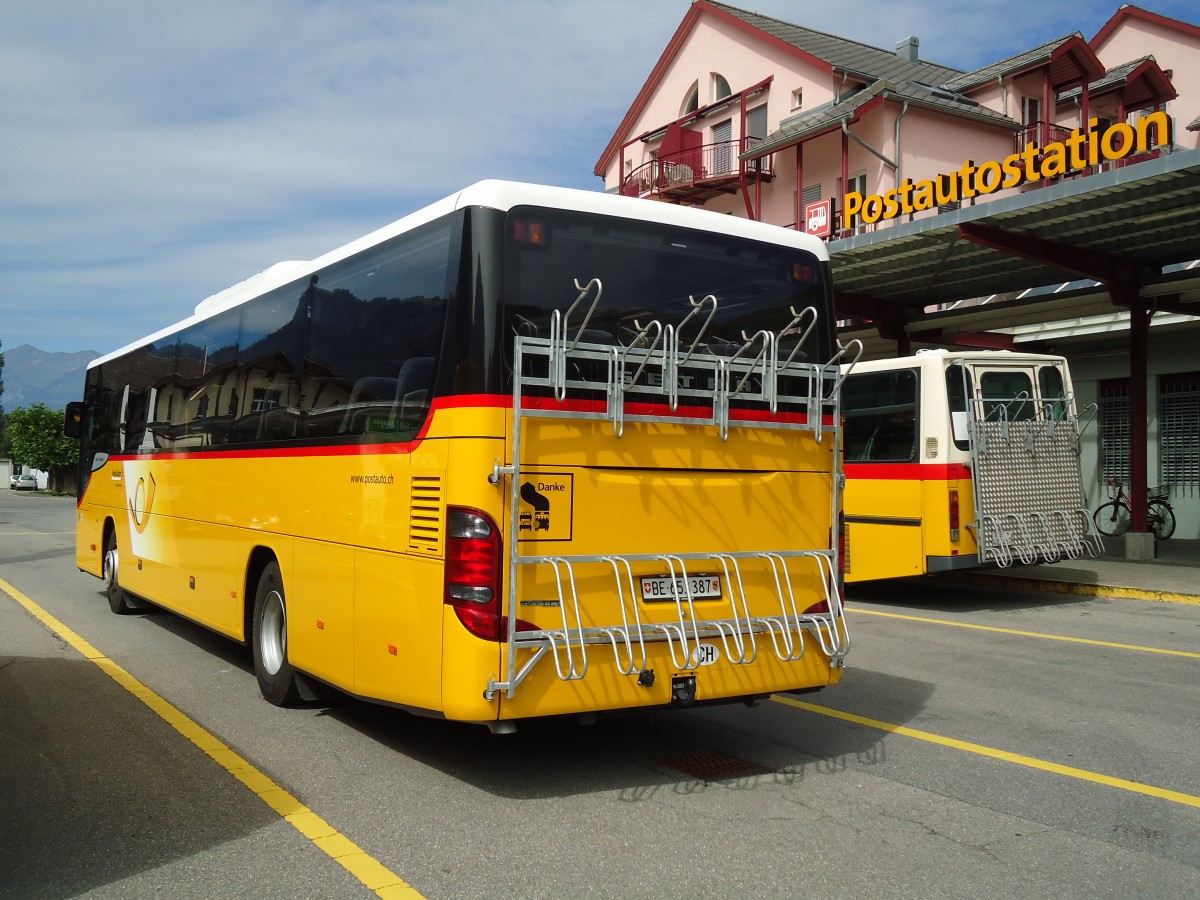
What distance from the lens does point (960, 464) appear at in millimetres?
12211

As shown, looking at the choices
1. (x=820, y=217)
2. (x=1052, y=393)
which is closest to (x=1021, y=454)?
(x=1052, y=393)

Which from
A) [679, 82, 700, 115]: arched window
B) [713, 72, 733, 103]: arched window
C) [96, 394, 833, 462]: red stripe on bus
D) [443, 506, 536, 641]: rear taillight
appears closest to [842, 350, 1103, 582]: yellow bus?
[96, 394, 833, 462]: red stripe on bus

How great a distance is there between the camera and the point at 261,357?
790 cm

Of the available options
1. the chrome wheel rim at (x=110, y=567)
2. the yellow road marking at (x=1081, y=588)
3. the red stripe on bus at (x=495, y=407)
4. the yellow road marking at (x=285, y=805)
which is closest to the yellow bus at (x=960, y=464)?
the yellow road marking at (x=1081, y=588)

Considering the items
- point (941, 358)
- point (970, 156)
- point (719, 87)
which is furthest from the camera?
point (719, 87)

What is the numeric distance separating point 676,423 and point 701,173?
1149 inches

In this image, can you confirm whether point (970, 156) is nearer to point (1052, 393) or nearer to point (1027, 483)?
point (1052, 393)

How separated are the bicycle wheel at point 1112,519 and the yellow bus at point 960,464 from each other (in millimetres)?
9123

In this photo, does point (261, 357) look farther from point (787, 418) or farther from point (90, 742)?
point (787, 418)

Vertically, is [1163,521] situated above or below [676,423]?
below

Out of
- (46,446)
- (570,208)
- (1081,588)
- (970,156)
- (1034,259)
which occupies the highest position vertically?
(970,156)

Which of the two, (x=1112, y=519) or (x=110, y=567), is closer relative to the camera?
(x=110, y=567)

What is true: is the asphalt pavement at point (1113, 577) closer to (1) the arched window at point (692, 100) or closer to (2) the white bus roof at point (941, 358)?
(2) the white bus roof at point (941, 358)

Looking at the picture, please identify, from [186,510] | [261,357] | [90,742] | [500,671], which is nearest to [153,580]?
[186,510]
